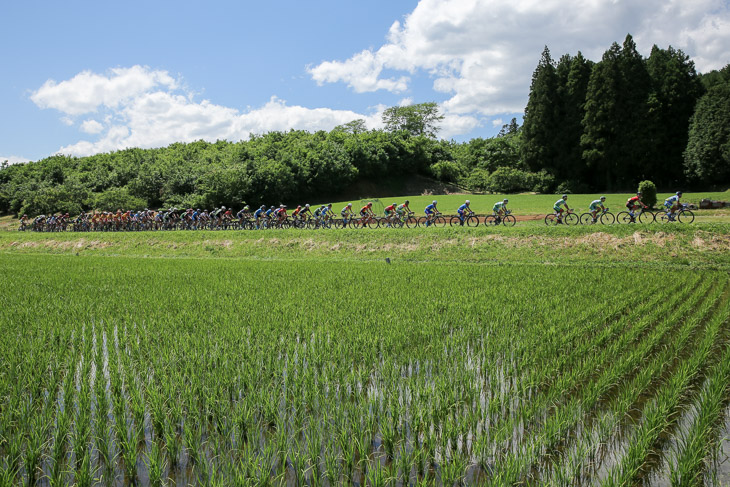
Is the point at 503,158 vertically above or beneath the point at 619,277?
above

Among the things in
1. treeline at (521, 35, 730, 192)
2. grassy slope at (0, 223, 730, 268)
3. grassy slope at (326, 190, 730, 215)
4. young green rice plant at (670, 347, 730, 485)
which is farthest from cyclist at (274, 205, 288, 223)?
treeline at (521, 35, 730, 192)

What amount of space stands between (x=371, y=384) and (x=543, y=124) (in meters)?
49.4

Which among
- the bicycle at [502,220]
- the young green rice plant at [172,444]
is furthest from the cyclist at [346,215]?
the young green rice plant at [172,444]

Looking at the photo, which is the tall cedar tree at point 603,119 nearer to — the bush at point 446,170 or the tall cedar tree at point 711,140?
the tall cedar tree at point 711,140

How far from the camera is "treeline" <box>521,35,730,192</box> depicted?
39.5 meters

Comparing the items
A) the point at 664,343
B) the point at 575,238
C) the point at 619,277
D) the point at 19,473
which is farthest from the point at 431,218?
the point at 19,473

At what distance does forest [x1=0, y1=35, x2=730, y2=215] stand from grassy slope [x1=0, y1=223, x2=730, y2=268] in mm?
→ 19147

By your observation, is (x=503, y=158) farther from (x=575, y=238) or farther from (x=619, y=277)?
(x=619, y=277)

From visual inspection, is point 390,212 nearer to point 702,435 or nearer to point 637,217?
point 637,217

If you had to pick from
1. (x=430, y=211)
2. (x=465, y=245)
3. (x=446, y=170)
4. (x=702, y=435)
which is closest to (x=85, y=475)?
(x=702, y=435)

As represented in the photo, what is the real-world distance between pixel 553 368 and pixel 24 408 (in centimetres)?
545

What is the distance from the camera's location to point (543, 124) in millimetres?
48562

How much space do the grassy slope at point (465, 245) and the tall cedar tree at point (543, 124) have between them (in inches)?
1210

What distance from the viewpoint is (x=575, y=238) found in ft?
60.4
